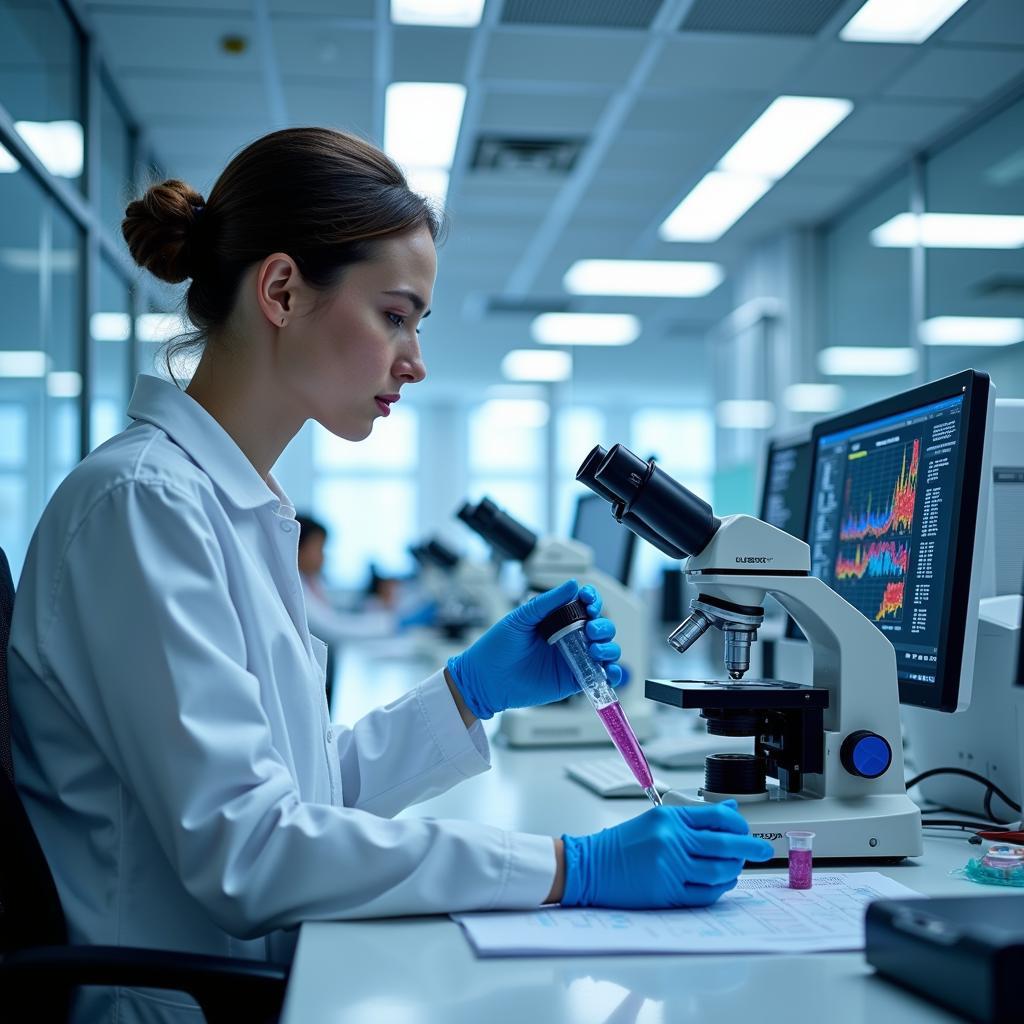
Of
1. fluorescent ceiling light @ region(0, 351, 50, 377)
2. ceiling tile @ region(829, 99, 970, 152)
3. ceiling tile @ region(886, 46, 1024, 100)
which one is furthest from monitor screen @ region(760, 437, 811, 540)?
ceiling tile @ region(829, 99, 970, 152)

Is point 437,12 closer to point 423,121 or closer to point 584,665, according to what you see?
point 423,121

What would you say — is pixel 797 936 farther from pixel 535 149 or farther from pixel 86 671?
pixel 535 149

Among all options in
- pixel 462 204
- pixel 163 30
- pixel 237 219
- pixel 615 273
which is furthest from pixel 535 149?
pixel 237 219

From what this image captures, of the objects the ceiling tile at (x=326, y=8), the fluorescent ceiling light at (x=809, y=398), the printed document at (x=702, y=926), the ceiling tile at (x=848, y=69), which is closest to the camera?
the printed document at (x=702, y=926)

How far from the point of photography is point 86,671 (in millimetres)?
980

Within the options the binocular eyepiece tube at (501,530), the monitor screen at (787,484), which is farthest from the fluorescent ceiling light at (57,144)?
the monitor screen at (787,484)

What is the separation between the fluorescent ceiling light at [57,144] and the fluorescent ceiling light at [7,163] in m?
0.07

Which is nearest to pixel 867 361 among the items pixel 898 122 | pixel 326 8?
pixel 898 122

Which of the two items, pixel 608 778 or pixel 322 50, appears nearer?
pixel 608 778

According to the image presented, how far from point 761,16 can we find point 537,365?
6436mm

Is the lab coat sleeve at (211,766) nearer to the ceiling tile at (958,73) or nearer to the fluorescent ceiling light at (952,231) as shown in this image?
the ceiling tile at (958,73)

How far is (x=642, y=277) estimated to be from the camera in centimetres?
717

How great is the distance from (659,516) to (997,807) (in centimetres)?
65

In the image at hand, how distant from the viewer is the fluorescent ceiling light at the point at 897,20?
3.64 metres
